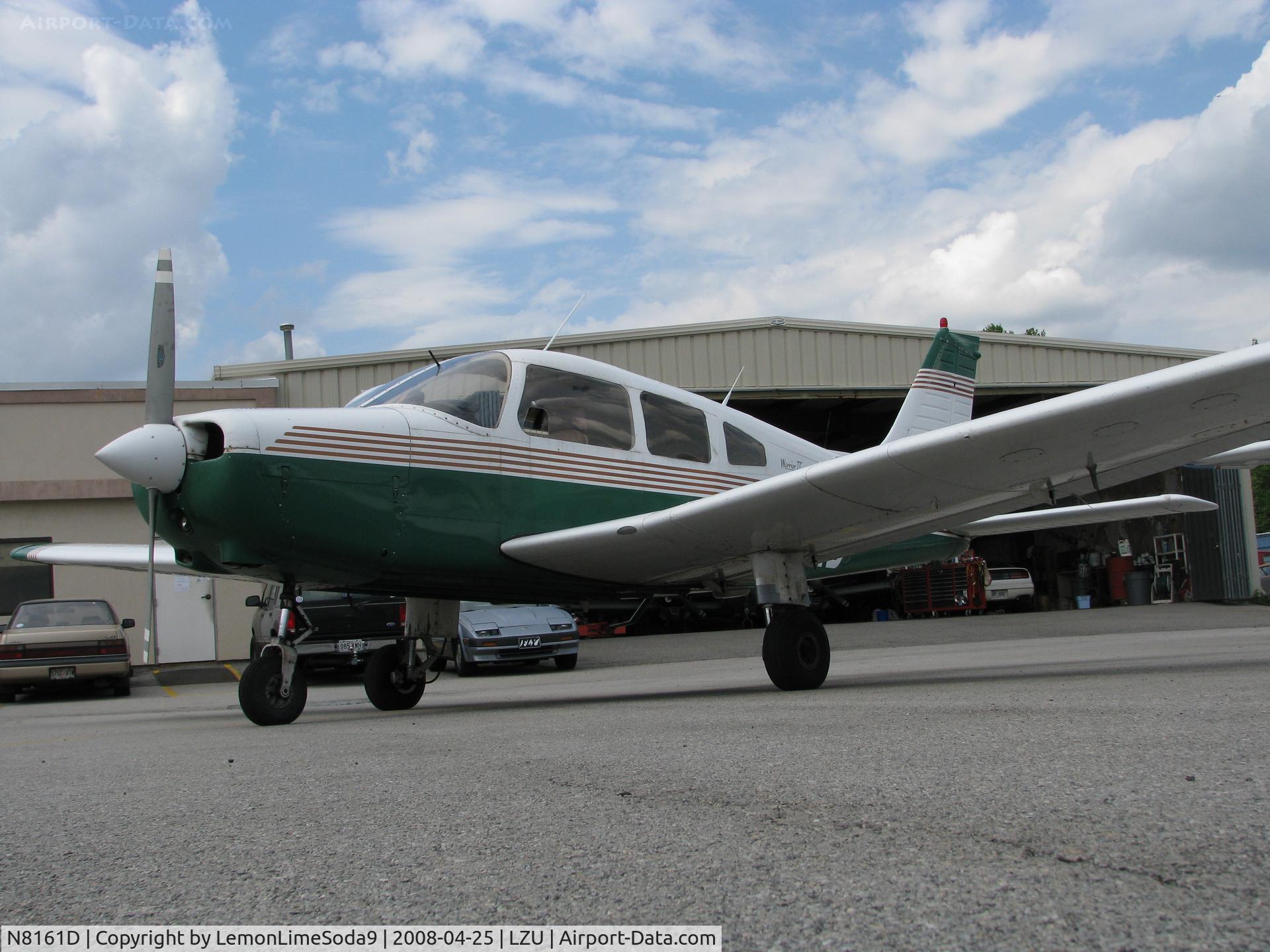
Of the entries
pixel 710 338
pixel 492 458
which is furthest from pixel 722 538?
pixel 710 338

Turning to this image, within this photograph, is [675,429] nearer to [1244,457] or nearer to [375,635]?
[1244,457]

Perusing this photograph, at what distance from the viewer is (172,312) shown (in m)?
6.55

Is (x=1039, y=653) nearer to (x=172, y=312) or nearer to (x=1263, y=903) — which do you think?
(x=172, y=312)

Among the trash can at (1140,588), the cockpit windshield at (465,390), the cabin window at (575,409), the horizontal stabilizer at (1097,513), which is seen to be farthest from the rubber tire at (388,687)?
the trash can at (1140,588)

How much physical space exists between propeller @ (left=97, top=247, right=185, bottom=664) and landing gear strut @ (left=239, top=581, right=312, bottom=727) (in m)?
0.59

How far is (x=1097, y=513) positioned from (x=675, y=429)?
3.55 m

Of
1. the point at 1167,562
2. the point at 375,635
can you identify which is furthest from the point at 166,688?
the point at 1167,562

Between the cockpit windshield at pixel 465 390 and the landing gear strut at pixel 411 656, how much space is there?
64.5 inches

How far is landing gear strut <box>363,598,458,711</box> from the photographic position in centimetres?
780

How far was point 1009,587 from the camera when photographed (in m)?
31.1

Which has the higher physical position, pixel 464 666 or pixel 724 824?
pixel 724 824

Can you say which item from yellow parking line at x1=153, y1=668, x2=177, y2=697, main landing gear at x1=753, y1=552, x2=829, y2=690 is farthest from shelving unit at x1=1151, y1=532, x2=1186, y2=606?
main landing gear at x1=753, y1=552, x2=829, y2=690

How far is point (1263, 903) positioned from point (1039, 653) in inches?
432

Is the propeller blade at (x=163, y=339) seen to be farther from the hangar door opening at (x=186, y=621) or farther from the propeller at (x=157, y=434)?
the hangar door opening at (x=186, y=621)
